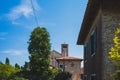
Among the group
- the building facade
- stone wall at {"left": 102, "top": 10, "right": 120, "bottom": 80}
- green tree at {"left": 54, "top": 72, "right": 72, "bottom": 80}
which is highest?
the building facade

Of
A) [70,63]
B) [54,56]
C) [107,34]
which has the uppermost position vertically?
[54,56]

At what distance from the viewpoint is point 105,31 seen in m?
14.6

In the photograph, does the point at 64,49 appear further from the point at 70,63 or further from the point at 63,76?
the point at 63,76

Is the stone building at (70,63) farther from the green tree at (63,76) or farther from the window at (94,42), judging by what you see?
the window at (94,42)

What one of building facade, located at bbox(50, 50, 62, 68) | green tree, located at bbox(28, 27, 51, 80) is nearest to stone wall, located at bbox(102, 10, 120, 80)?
green tree, located at bbox(28, 27, 51, 80)

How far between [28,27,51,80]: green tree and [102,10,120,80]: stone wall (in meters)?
37.7

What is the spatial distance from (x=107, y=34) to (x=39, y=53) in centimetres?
3955

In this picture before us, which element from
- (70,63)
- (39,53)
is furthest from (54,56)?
(39,53)

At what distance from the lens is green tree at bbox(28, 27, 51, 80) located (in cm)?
5197

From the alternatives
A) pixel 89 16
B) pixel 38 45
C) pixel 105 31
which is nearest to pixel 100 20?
pixel 105 31

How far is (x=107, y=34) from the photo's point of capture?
48.0 ft

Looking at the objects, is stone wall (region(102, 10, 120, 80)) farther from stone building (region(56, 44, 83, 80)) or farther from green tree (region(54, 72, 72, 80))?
stone building (region(56, 44, 83, 80))

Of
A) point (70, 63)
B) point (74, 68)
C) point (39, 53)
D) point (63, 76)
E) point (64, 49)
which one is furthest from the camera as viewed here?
point (70, 63)

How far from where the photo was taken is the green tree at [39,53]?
171ft
